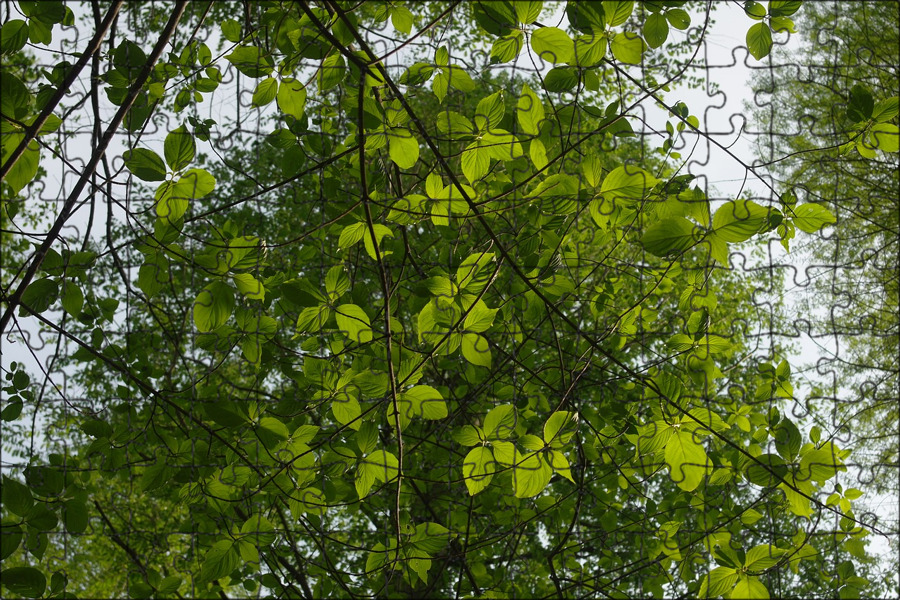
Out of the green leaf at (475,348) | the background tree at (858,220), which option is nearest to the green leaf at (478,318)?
the green leaf at (475,348)

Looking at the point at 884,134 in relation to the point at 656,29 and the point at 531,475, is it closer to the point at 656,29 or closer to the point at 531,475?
the point at 656,29

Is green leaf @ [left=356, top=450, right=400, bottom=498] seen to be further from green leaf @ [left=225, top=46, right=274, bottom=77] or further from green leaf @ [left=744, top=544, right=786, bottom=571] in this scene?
green leaf @ [left=225, top=46, right=274, bottom=77]

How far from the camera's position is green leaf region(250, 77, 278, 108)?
1142 mm

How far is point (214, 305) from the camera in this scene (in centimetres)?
88

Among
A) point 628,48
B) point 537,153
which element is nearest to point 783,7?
point 628,48

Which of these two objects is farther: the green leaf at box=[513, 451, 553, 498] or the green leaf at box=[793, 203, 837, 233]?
the green leaf at box=[793, 203, 837, 233]

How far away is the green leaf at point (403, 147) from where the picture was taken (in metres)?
1.00

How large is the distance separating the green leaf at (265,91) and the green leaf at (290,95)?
0.02 m

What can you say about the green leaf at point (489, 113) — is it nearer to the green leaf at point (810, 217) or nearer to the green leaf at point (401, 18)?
the green leaf at point (401, 18)

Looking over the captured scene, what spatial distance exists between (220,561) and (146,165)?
73 centimetres

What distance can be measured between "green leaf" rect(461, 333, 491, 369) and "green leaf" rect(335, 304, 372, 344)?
154 mm

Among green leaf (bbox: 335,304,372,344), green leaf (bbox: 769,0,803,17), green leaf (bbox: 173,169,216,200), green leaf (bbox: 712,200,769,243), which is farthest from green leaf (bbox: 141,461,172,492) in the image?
green leaf (bbox: 769,0,803,17)

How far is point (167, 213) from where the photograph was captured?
96 cm

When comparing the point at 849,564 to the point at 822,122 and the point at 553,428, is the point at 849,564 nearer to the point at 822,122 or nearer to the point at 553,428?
the point at 553,428
